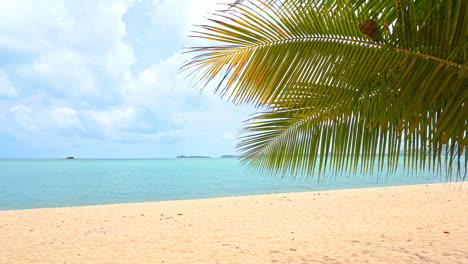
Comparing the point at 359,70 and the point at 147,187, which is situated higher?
the point at 359,70

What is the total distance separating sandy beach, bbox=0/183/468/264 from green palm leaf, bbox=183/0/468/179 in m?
3.55

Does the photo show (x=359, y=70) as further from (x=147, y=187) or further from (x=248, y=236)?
(x=147, y=187)

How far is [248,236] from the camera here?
703 cm

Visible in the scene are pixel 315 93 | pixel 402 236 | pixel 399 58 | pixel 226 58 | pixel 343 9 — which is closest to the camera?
pixel 399 58

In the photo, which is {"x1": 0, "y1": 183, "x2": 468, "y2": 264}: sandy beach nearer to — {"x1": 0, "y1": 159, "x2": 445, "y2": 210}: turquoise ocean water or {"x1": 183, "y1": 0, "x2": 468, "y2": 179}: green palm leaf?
{"x1": 0, "y1": 159, "x2": 445, "y2": 210}: turquoise ocean water

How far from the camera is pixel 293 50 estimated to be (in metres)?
1.92

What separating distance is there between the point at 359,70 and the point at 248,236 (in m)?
5.75

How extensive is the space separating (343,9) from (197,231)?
6.73 metres

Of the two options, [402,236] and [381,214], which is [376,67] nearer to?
[402,236]

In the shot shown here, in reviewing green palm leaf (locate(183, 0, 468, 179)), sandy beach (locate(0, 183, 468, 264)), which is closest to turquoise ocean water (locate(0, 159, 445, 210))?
sandy beach (locate(0, 183, 468, 264))

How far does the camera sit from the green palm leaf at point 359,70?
1544 millimetres

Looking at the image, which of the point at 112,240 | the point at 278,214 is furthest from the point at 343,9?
the point at 278,214

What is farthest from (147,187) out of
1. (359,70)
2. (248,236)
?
(359,70)

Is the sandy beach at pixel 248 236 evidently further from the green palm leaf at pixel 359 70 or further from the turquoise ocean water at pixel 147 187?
the green palm leaf at pixel 359 70
